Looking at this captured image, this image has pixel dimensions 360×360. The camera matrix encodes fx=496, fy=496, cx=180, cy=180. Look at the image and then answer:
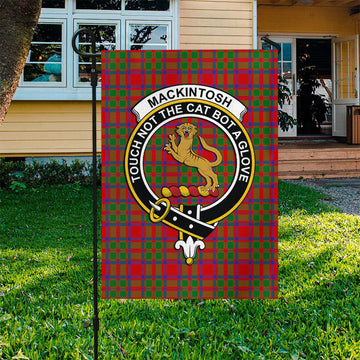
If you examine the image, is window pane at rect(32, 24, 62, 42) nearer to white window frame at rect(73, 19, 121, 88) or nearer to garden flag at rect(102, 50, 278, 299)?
white window frame at rect(73, 19, 121, 88)

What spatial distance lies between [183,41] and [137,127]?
7346 millimetres

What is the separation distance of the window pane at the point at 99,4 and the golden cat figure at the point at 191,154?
7.59m

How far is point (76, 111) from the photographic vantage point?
8.57 metres

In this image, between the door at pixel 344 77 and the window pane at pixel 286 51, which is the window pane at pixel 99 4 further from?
the door at pixel 344 77

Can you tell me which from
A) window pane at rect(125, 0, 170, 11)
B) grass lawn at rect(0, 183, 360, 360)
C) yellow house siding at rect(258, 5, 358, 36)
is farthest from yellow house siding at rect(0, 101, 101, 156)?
yellow house siding at rect(258, 5, 358, 36)

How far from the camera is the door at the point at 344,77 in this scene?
11.6 metres

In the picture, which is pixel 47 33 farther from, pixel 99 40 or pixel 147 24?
pixel 147 24

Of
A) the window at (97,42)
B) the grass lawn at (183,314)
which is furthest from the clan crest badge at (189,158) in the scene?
the window at (97,42)

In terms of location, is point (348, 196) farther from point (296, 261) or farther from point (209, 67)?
point (209, 67)

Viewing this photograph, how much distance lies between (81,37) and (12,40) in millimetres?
6160

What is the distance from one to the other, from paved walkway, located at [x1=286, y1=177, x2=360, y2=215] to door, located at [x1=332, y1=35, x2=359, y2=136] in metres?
3.37

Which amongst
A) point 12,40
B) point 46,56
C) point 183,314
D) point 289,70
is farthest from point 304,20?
point 183,314

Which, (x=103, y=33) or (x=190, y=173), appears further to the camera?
(x=103, y=33)

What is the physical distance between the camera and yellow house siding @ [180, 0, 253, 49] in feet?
28.4
